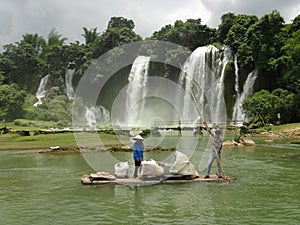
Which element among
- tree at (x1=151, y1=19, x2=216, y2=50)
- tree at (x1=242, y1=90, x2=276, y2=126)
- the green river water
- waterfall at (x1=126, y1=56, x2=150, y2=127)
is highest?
tree at (x1=151, y1=19, x2=216, y2=50)

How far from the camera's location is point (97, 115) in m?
65.4

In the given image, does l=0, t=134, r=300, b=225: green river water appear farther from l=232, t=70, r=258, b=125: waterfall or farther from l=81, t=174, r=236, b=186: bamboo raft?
l=232, t=70, r=258, b=125: waterfall

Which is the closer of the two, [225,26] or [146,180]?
[146,180]

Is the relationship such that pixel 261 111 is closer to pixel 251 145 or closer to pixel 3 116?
pixel 251 145

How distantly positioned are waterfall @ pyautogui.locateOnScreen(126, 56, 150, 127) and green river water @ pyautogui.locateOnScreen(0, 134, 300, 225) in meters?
45.1

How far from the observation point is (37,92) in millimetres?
74250

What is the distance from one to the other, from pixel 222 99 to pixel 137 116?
16.8m

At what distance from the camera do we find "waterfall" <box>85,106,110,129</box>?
63166mm

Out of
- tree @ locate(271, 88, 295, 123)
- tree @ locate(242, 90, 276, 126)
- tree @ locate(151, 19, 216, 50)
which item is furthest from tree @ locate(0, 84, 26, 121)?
tree @ locate(271, 88, 295, 123)

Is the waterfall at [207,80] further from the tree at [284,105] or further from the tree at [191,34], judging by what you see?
the tree at [284,105]

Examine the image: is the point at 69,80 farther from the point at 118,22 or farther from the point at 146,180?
the point at 146,180

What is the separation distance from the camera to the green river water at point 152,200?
324 inches

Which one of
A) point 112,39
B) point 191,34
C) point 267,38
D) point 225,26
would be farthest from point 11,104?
point 267,38

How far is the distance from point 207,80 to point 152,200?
42.4m
